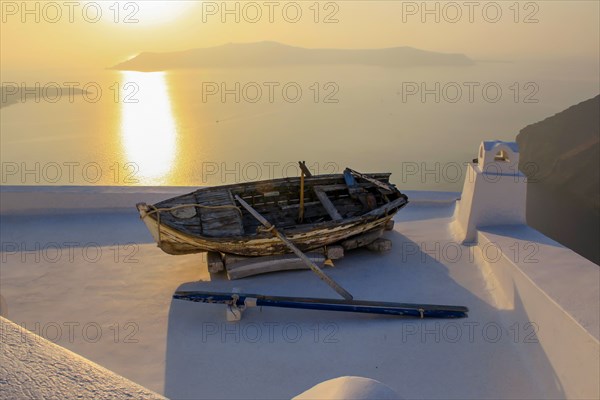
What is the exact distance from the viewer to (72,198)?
9266 millimetres

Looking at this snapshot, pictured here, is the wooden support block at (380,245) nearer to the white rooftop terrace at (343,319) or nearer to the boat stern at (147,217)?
the white rooftop terrace at (343,319)

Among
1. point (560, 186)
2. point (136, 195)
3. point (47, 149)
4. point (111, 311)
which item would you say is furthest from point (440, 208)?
point (47, 149)

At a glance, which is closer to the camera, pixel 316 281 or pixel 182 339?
pixel 182 339

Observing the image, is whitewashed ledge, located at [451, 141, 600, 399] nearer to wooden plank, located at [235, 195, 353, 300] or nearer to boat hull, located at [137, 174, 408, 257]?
boat hull, located at [137, 174, 408, 257]

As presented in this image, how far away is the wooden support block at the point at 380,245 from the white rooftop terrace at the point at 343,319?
116mm

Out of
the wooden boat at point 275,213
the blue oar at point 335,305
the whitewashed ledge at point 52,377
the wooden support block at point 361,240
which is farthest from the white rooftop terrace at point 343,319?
the whitewashed ledge at point 52,377

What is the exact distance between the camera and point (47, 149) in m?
48.7

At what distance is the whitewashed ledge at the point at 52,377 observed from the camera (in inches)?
56.9

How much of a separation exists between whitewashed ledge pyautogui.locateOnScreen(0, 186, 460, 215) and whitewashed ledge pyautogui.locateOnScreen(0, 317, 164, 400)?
8.15m

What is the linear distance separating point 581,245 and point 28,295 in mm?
37145

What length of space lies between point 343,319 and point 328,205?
7.49 ft

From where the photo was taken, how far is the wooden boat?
6492 mm

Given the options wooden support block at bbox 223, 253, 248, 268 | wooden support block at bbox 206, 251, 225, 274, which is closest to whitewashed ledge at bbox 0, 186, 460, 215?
wooden support block at bbox 206, 251, 225, 274

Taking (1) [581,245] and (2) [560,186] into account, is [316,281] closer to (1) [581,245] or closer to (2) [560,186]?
(1) [581,245]
